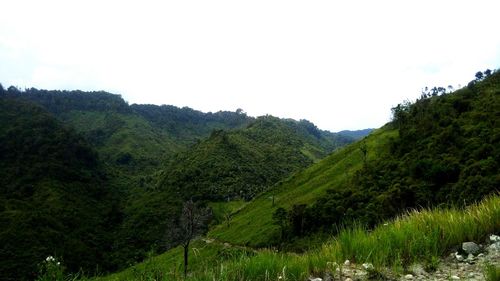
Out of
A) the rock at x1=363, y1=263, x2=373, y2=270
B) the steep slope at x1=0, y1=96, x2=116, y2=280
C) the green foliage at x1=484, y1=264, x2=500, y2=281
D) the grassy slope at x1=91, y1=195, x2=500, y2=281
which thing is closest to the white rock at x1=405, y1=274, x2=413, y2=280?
the grassy slope at x1=91, y1=195, x2=500, y2=281

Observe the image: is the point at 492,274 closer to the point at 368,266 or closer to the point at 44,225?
the point at 368,266

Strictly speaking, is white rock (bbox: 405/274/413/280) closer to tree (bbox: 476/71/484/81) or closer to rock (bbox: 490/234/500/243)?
rock (bbox: 490/234/500/243)

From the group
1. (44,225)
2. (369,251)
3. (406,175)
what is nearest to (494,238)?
(369,251)

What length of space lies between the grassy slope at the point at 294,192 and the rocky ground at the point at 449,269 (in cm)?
10641

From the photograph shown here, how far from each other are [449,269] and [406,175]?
342ft

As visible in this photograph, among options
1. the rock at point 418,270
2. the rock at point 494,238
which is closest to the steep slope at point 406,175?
the rock at point 494,238

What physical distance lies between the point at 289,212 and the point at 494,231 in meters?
107

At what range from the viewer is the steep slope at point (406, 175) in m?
86.0

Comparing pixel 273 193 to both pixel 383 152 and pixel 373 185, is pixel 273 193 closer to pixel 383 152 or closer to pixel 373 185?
pixel 383 152

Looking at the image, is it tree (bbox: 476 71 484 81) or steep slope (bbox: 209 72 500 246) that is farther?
tree (bbox: 476 71 484 81)

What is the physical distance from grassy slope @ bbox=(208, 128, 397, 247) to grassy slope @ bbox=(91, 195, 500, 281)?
106 m

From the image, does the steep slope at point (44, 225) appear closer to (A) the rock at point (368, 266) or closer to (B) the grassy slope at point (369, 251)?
(B) the grassy slope at point (369, 251)

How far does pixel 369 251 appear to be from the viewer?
692 centimetres

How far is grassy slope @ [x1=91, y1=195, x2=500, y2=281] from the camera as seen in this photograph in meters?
6.36
